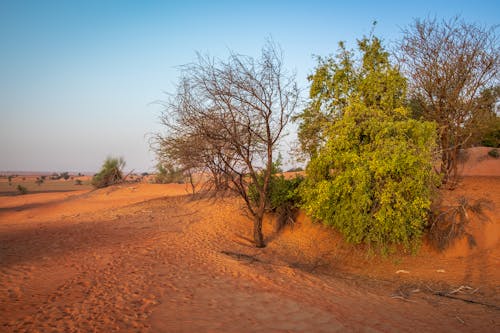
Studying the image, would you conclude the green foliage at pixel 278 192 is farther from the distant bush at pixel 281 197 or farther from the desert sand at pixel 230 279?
the desert sand at pixel 230 279

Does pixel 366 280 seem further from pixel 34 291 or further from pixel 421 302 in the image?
pixel 34 291

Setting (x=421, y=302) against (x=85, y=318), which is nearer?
(x=85, y=318)

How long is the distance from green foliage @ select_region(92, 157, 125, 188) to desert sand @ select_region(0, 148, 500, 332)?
1442 cm

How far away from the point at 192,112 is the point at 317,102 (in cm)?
462

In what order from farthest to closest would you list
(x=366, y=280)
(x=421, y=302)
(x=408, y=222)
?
(x=408, y=222) < (x=366, y=280) < (x=421, y=302)

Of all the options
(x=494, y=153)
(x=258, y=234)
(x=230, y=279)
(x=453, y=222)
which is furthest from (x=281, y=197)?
(x=494, y=153)

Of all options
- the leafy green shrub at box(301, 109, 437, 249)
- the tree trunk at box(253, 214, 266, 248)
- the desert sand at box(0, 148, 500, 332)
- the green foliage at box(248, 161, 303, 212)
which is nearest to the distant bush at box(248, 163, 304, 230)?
the green foliage at box(248, 161, 303, 212)

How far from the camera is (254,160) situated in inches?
448

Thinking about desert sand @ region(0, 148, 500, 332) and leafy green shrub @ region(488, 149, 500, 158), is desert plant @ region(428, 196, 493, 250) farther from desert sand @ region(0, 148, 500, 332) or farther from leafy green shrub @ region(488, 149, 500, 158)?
leafy green shrub @ region(488, 149, 500, 158)

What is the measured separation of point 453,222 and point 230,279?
8.25 meters

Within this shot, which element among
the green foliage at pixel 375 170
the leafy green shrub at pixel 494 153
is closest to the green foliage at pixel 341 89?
the green foliage at pixel 375 170

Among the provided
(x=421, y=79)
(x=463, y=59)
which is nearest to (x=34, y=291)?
(x=421, y=79)

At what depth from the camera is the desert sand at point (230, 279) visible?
224 inches

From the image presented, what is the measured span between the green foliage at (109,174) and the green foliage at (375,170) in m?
22.6
